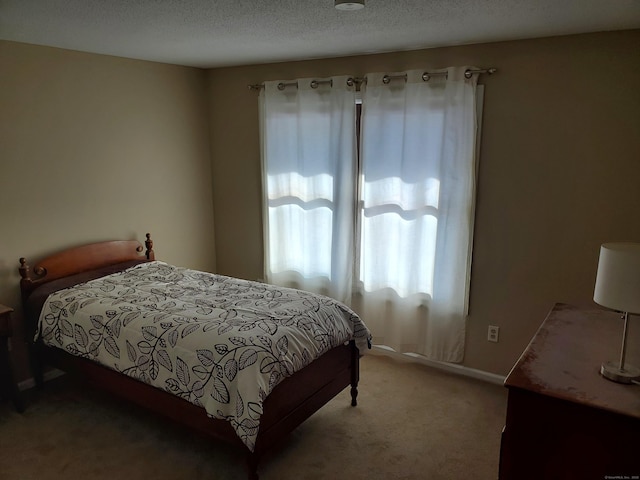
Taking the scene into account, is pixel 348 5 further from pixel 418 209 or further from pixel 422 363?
pixel 422 363

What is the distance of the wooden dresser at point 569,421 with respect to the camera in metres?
1.47

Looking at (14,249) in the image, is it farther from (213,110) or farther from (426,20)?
(426,20)

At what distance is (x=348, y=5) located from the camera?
6.61ft

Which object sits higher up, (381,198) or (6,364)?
(381,198)

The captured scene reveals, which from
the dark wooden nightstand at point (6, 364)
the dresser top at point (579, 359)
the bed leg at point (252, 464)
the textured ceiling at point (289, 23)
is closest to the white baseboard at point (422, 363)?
the dark wooden nightstand at point (6, 364)

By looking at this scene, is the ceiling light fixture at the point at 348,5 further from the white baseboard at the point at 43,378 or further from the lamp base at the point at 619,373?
the white baseboard at the point at 43,378

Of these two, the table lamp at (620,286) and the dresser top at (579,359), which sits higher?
the table lamp at (620,286)

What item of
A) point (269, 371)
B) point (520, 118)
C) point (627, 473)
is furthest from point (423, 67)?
point (627, 473)

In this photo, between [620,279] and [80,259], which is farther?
[80,259]

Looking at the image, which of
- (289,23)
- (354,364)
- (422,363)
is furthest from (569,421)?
(289,23)

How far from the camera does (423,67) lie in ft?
10.6

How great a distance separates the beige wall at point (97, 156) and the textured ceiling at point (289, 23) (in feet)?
0.84

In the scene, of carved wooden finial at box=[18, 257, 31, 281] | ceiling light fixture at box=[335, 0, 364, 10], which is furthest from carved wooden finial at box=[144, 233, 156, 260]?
ceiling light fixture at box=[335, 0, 364, 10]

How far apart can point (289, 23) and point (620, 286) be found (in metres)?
1.99
